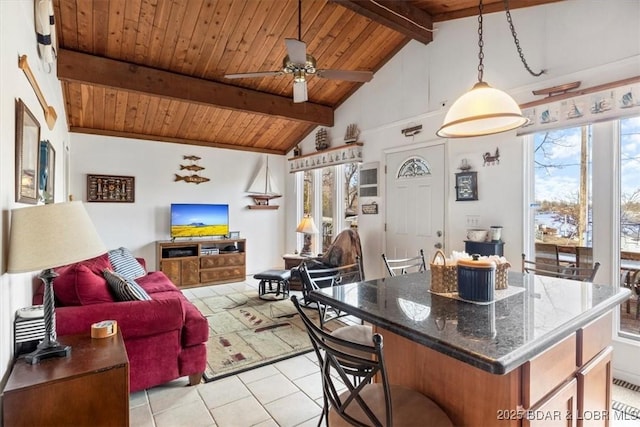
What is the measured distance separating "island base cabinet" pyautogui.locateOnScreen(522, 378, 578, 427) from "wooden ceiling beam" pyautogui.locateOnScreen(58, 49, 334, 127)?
15.4ft

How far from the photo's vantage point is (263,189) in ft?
22.2

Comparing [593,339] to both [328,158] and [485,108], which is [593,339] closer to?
[485,108]

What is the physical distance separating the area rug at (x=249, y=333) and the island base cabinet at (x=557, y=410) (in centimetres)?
221

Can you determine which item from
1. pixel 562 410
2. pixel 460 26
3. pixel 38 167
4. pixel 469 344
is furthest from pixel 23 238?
pixel 460 26

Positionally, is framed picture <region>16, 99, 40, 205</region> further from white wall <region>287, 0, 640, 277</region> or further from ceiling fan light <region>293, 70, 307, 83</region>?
white wall <region>287, 0, 640, 277</region>

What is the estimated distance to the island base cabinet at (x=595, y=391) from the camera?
53.0 inches

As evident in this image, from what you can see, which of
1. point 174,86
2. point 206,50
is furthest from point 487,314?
point 174,86

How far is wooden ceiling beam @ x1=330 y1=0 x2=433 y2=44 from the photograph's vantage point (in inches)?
133

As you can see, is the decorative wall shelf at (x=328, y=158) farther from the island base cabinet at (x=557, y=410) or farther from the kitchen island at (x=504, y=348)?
the island base cabinet at (x=557, y=410)

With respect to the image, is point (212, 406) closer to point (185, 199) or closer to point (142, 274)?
point (142, 274)

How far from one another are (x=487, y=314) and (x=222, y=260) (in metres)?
5.29

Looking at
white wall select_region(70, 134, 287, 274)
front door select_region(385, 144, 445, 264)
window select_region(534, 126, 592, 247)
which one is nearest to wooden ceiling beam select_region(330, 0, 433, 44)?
front door select_region(385, 144, 445, 264)

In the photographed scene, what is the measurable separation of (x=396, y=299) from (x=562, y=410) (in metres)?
0.72

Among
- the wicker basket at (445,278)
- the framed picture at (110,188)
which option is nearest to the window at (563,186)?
the wicker basket at (445,278)
